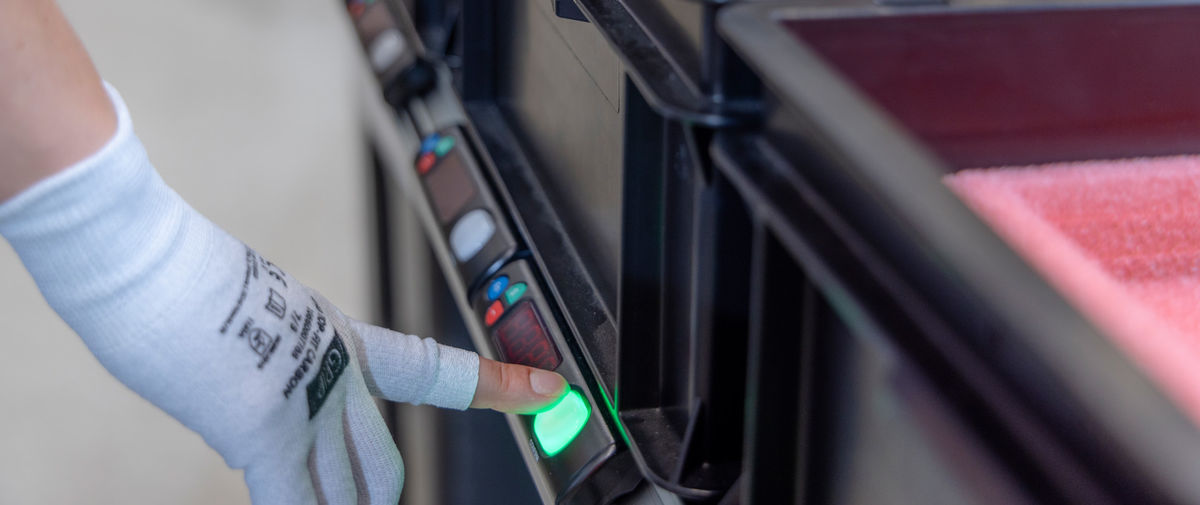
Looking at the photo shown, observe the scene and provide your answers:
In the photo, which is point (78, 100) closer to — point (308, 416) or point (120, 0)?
point (308, 416)

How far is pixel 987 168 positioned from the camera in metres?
0.65

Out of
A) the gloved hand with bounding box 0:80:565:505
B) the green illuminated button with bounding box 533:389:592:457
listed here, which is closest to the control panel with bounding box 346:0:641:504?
the green illuminated button with bounding box 533:389:592:457

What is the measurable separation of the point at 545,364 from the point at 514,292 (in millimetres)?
113

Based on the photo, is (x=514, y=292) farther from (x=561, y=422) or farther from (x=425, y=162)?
(x=425, y=162)

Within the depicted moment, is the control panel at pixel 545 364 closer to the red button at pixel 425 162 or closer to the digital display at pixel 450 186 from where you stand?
the digital display at pixel 450 186

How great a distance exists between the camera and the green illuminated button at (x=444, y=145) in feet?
3.95

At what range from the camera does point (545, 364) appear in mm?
867

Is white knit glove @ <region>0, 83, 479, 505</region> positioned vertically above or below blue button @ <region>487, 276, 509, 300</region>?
above

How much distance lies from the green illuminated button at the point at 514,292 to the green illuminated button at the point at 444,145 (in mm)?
293

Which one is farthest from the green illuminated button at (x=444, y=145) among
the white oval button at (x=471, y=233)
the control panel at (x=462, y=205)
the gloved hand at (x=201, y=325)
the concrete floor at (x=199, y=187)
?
the concrete floor at (x=199, y=187)

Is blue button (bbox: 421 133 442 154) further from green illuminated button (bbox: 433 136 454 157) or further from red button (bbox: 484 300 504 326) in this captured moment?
red button (bbox: 484 300 504 326)

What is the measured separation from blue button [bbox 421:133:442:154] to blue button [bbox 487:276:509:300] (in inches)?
12.0

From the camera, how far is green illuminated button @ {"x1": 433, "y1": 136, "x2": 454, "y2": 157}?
120cm

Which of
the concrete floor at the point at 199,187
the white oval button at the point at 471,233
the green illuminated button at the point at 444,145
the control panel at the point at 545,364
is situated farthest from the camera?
the concrete floor at the point at 199,187
